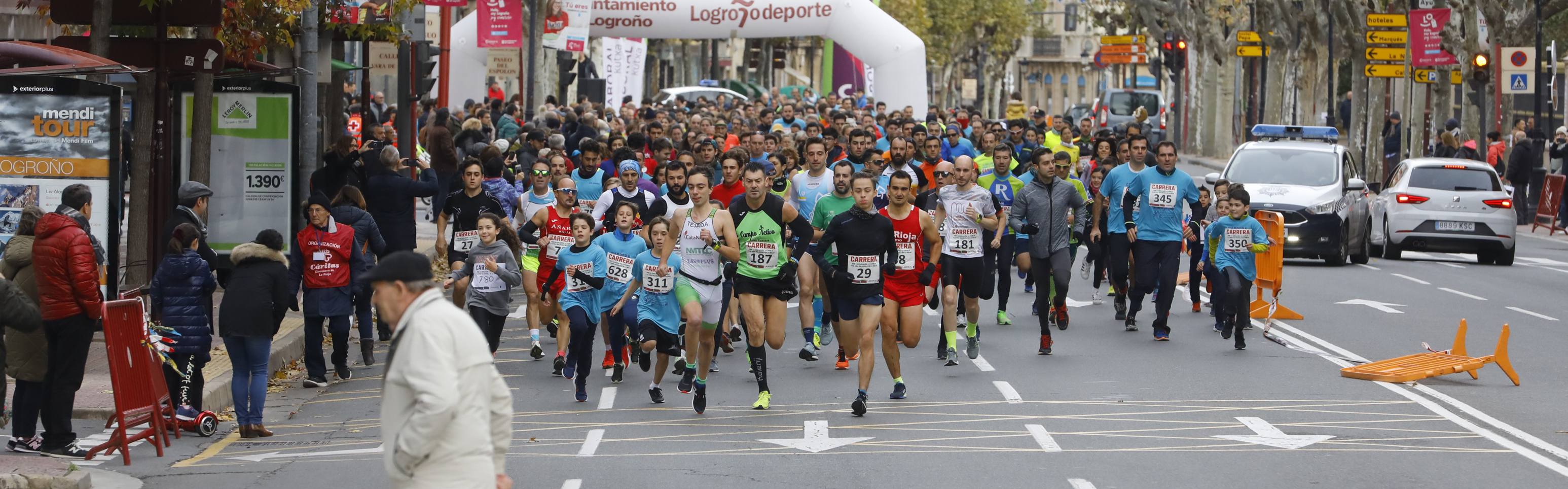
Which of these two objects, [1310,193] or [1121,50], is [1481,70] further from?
[1121,50]

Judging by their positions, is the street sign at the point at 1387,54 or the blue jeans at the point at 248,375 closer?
the blue jeans at the point at 248,375

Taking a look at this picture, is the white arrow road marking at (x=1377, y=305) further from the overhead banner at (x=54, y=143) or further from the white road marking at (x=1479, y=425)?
the overhead banner at (x=54, y=143)

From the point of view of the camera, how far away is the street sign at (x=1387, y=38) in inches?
1538

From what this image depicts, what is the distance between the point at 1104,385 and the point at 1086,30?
13988 centimetres

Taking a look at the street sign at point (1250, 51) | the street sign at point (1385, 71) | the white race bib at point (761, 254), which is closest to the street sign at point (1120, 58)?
the street sign at point (1250, 51)

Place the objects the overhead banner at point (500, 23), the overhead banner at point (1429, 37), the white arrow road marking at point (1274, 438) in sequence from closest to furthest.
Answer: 1. the white arrow road marking at point (1274, 438)
2. the overhead banner at point (500, 23)
3. the overhead banner at point (1429, 37)

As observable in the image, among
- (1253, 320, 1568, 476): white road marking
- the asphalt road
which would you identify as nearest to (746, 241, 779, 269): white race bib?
the asphalt road

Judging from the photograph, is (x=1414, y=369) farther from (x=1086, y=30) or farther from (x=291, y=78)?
(x=1086, y=30)

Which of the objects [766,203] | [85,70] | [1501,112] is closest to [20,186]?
[85,70]

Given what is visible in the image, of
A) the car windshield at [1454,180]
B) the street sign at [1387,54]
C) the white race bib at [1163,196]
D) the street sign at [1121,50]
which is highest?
the street sign at [1121,50]

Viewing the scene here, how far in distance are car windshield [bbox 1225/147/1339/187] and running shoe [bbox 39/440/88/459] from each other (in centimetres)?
1585

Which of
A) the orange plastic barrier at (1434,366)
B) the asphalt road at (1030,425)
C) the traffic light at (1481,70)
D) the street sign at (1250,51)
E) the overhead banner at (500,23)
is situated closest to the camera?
the asphalt road at (1030,425)

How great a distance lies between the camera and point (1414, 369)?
45.1 ft

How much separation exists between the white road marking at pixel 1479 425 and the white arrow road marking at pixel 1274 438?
96cm
